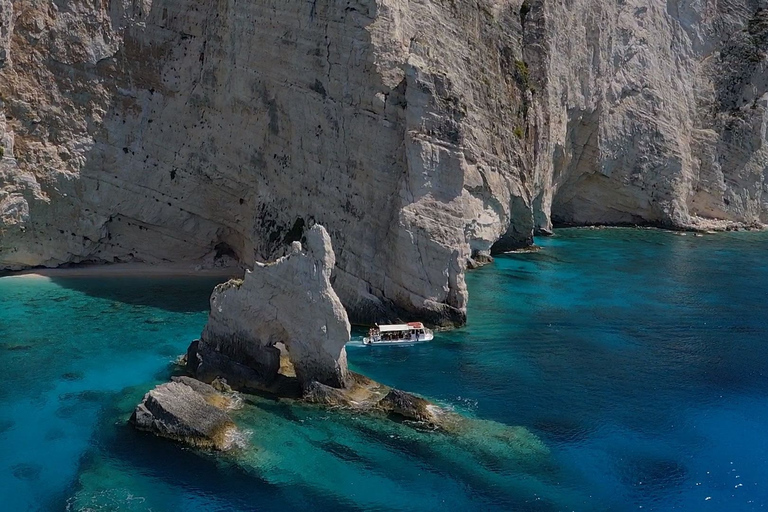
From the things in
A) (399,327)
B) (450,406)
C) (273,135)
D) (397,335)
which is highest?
(273,135)

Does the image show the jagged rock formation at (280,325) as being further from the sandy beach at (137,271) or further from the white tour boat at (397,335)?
the sandy beach at (137,271)

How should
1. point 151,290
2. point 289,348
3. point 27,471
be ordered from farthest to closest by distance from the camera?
point 151,290, point 289,348, point 27,471

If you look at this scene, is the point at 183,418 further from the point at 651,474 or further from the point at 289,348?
the point at 651,474

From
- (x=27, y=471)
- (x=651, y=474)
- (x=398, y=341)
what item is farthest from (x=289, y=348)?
(x=651, y=474)

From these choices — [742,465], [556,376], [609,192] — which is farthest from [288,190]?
[609,192]

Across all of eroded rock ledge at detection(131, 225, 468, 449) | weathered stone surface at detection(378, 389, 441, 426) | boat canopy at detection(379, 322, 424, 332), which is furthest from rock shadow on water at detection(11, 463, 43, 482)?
boat canopy at detection(379, 322, 424, 332)

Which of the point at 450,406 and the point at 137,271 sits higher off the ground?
the point at 137,271

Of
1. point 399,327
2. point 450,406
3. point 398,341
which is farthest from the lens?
point 399,327
